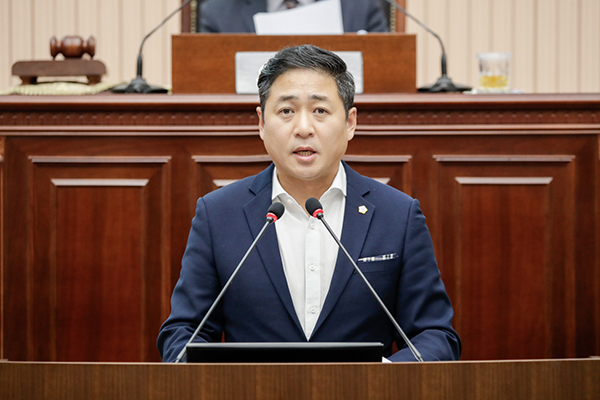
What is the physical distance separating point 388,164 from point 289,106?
0.67m

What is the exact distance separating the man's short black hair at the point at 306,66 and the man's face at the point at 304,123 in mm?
13

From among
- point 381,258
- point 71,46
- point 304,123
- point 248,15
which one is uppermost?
point 248,15

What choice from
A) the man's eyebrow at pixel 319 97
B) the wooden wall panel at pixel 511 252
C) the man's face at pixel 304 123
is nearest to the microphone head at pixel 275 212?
the man's face at pixel 304 123

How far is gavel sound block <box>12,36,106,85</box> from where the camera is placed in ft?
6.64

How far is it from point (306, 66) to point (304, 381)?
2.44 feet

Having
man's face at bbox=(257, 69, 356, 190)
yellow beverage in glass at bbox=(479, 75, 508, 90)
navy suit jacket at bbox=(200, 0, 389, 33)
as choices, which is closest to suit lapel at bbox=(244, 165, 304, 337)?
man's face at bbox=(257, 69, 356, 190)

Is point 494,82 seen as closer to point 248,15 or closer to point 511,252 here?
point 511,252

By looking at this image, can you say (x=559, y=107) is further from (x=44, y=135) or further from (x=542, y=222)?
(x=44, y=135)

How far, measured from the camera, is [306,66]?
1.30m

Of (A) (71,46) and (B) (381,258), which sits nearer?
(B) (381,258)

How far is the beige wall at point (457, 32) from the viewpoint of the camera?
384 centimetres

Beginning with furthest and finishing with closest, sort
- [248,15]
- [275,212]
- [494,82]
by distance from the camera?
[248,15] < [494,82] < [275,212]

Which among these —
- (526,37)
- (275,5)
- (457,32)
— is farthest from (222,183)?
(526,37)

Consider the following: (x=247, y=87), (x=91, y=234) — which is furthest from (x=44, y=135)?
(x=247, y=87)
